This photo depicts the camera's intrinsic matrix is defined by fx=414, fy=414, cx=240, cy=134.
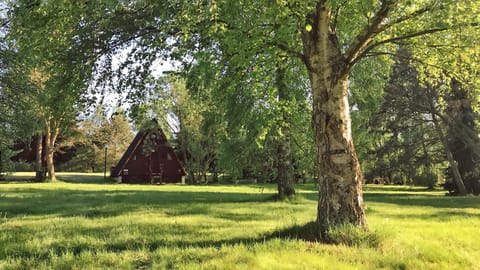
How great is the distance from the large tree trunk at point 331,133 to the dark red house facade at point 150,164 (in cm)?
3709

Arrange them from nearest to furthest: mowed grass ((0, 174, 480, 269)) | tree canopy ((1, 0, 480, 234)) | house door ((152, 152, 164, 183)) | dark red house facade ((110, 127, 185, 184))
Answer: mowed grass ((0, 174, 480, 269)) < tree canopy ((1, 0, 480, 234)) < dark red house facade ((110, 127, 185, 184)) < house door ((152, 152, 164, 183))

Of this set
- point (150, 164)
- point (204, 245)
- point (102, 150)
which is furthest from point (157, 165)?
point (204, 245)

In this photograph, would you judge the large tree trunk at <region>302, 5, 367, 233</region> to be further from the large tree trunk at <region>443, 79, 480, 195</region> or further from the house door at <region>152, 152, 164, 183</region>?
the house door at <region>152, 152, 164, 183</region>

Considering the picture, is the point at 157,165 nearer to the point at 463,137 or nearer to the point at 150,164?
the point at 150,164

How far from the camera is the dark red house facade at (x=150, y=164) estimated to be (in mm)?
44719

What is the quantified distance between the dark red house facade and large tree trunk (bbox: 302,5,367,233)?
3709 centimetres

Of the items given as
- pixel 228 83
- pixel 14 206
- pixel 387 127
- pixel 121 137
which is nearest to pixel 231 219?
pixel 228 83

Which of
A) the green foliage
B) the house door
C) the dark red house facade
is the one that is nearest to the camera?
the dark red house facade

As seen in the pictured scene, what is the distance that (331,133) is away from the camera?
7.21 meters

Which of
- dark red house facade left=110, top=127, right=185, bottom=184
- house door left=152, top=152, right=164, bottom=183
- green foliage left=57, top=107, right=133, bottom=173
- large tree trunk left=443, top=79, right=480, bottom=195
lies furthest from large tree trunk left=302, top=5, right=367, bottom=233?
green foliage left=57, top=107, right=133, bottom=173

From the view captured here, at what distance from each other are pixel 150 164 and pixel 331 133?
1597 inches

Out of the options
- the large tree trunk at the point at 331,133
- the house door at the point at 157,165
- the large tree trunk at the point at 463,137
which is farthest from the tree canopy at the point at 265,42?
the house door at the point at 157,165

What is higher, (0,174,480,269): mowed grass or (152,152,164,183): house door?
(152,152,164,183): house door

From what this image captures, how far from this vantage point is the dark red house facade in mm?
44719
